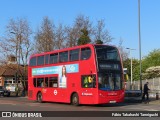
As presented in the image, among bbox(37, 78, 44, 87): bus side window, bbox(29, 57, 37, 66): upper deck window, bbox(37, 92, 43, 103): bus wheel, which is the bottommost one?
bbox(37, 92, 43, 103): bus wheel

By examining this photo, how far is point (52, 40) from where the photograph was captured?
53.0 metres

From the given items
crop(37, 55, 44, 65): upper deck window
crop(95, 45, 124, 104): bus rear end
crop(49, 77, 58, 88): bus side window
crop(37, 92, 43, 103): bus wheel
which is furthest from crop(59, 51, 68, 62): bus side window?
crop(37, 92, 43, 103): bus wheel

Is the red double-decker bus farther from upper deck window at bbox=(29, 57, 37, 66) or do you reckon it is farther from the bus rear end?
upper deck window at bbox=(29, 57, 37, 66)

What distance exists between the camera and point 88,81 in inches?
1034

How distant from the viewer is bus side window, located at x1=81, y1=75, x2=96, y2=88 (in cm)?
2561

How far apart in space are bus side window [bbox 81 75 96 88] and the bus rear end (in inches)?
16.4

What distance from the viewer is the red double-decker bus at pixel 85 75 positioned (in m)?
25.5

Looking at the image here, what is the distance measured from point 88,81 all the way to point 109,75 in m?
1.54

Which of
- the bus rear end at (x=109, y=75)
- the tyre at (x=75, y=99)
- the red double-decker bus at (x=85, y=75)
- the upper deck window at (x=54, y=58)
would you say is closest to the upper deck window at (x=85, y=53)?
the red double-decker bus at (x=85, y=75)

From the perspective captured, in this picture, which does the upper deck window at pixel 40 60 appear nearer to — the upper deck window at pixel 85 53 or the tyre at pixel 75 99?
the tyre at pixel 75 99

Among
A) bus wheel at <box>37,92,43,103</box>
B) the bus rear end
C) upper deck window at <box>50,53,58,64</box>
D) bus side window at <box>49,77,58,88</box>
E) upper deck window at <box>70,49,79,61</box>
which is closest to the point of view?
the bus rear end

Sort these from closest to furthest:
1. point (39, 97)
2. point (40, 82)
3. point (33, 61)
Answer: point (40, 82) < point (39, 97) < point (33, 61)

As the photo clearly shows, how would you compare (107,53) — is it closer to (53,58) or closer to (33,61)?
(53,58)

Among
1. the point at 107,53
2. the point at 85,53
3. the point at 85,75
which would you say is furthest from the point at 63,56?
the point at 107,53
